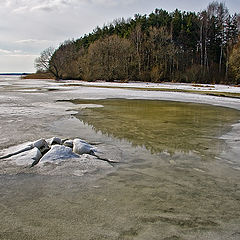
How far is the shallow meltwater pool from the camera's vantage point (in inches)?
111

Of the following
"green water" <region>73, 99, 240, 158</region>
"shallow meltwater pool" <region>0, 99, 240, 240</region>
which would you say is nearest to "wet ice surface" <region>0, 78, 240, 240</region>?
"shallow meltwater pool" <region>0, 99, 240, 240</region>

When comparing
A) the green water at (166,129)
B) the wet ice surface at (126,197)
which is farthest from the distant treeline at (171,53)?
the wet ice surface at (126,197)

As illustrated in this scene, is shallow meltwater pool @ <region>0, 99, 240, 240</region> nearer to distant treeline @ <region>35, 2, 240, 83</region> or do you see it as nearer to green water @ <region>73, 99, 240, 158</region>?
green water @ <region>73, 99, 240, 158</region>

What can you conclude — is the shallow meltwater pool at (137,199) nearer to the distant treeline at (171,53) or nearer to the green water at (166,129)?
the green water at (166,129)

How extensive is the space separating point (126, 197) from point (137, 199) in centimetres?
17

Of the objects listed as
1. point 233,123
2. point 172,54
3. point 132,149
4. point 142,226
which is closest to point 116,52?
point 172,54

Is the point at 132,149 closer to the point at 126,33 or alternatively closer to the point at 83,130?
the point at 83,130

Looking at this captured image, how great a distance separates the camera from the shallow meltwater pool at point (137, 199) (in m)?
2.83

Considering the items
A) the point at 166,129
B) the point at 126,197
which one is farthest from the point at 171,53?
the point at 126,197

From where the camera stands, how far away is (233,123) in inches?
362

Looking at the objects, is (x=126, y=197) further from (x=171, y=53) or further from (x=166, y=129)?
(x=171, y=53)

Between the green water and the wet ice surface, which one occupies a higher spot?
the green water

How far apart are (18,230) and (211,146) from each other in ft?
16.2

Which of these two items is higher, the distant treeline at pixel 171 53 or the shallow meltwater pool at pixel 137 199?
the distant treeline at pixel 171 53
